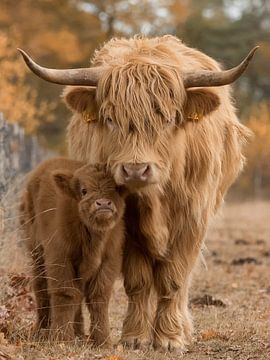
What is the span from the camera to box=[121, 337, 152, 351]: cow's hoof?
678cm

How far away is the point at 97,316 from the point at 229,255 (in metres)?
7.50

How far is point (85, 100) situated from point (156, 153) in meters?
0.72

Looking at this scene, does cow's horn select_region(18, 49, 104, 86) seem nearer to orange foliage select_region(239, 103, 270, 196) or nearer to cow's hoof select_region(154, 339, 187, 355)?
cow's hoof select_region(154, 339, 187, 355)

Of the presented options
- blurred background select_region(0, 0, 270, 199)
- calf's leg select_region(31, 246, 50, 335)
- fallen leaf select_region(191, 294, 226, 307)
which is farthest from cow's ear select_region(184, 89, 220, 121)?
blurred background select_region(0, 0, 270, 199)

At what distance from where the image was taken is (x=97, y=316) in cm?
633

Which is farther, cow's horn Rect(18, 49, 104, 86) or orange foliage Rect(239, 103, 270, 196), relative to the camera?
orange foliage Rect(239, 103, 270, 196)

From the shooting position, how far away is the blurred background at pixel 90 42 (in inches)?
913

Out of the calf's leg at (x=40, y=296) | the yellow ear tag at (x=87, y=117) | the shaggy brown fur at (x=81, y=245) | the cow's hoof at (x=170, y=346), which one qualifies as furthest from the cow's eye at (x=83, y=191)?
the cow's hoof at (x=170, y=346)

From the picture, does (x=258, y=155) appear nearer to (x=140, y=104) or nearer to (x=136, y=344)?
(x=136, y=344)

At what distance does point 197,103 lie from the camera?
21.8 ft

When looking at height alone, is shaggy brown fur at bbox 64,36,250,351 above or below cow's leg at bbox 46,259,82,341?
above

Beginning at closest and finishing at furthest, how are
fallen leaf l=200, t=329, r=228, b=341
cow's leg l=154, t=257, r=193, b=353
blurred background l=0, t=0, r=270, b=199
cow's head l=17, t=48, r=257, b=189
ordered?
cow's head l=17, t=48, r=257, b=189 → cow's leg l=154, t=257, r=193, b=353 → fallen leaf l=200, t=329, r=228, b=341 → blurred background l=0, t=0, r=270, b=199

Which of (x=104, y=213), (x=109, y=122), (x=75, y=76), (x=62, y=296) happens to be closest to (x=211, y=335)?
(x=62, y=296)

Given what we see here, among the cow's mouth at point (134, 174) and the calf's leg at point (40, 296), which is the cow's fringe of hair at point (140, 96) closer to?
the cow's mouth at point (134, 174)
